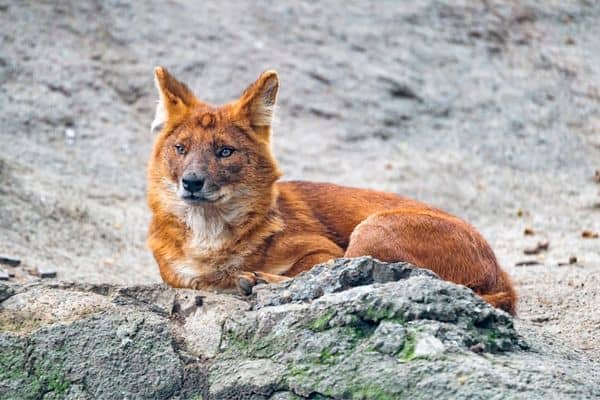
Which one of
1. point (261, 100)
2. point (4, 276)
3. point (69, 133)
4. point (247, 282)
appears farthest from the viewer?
point (69, 133)

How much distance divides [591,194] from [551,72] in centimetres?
288

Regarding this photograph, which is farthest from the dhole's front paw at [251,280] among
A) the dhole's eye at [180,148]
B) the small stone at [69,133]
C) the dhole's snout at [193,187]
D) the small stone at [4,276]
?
the small stone at [69,133]

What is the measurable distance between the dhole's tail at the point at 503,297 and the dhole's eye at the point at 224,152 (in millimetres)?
1906

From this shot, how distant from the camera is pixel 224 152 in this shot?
702 cm

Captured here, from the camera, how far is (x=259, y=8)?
1418cm

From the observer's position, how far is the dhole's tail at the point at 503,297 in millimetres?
6293

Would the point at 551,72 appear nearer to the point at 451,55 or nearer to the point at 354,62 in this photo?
the point at 451,55

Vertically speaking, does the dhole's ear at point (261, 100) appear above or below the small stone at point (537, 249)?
above

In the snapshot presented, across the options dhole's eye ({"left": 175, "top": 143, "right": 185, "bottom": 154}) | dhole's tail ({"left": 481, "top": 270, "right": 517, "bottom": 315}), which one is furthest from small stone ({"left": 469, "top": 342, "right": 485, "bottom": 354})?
dhole's eye ({"left": 175, "top": 143, "right": 185, "bottom": 154})

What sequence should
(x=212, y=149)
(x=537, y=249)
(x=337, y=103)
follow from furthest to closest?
(x=337, y=103), (x=537, y=249), (x=212, y=149)

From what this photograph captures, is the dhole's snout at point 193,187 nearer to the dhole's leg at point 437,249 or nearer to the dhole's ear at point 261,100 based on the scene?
the dhole's ear at point 261,100

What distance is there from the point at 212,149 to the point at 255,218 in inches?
21.0

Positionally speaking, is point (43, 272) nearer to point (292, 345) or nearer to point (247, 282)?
point (247, 282)

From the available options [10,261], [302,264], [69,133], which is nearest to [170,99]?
[302,264]
